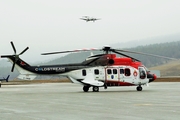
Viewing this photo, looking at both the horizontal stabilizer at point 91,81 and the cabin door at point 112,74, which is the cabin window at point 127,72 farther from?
the horizontal stabilizer at point 91,81

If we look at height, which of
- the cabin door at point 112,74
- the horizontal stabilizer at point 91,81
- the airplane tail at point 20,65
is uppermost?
the airplane tail at point 20,65

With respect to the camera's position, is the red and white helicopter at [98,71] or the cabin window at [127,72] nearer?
the red and white helicopter at [98,71]

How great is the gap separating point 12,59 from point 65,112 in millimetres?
20207

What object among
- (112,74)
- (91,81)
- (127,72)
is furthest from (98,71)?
(127,72)

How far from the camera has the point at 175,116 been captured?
1530cm

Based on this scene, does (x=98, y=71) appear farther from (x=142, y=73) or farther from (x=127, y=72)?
(x=142, y=73)

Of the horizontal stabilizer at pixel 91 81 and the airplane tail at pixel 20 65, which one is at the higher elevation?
the airplane tail at pixel 20 65

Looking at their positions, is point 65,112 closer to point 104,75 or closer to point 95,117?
point 95,117

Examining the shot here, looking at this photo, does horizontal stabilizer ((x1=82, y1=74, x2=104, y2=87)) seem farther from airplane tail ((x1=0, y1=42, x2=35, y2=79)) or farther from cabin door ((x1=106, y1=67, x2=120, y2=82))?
airplane tail ((x1=0, y1=42, x2=35, y2=79))

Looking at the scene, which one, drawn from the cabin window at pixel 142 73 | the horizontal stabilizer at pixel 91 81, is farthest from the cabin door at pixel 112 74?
the cabin window at pixel 142 73

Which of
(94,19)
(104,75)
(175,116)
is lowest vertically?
(175,116)

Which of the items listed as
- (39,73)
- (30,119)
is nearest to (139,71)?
(39,73)

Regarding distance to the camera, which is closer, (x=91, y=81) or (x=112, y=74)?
(x=91, y=81)

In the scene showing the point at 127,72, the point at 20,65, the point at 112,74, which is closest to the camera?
the point at 112,74
